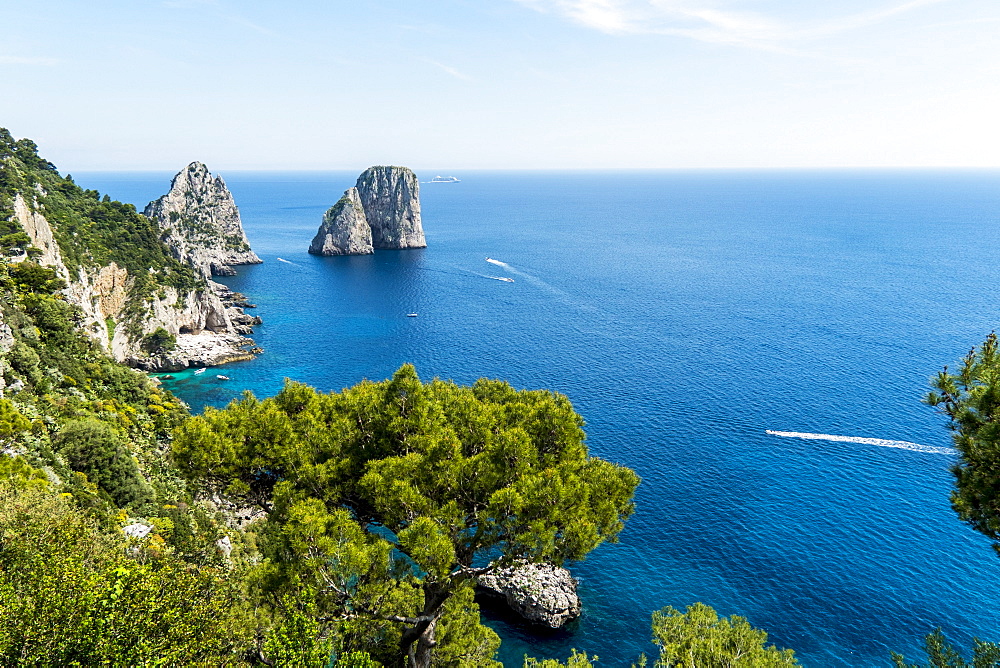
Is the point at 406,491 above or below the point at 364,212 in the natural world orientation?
below

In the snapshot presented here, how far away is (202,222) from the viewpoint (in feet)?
547

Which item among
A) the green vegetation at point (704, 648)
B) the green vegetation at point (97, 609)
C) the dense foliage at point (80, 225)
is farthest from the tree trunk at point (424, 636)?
the dense foliage at point (80, 225)

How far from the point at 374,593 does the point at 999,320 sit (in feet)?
442

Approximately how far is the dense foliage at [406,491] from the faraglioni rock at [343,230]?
174595 mm

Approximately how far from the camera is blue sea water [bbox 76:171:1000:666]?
44875 mm

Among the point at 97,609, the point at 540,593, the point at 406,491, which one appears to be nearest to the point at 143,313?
the point at 540,593

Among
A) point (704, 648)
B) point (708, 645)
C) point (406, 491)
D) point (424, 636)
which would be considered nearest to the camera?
point (406, 491)

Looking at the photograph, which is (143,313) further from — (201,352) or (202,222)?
(202,222)

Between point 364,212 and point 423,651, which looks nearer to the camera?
point 423,651

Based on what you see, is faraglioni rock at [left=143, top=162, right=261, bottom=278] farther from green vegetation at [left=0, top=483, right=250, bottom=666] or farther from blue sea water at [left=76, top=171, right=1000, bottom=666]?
green vegetation at [left=0, top=483, right=250, bottom=666]

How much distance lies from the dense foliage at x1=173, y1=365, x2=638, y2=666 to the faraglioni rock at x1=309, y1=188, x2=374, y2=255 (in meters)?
175

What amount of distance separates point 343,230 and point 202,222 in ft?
139

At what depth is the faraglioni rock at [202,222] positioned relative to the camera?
15638 centimetres

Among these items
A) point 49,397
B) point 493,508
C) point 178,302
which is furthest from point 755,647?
point 178,302
